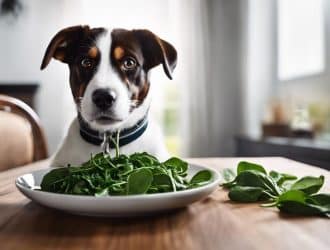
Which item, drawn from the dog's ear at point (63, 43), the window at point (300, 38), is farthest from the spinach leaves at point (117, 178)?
the window at point (300, 38)

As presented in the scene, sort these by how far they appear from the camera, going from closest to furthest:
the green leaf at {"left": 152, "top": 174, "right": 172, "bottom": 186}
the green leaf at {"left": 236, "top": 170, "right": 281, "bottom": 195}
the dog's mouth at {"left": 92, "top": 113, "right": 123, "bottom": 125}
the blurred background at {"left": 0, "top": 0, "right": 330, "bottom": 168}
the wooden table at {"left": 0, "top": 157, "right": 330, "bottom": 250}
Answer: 1. the wooden table at {"left": 0, "top": 157, "right": 330, "bottom": 250}
2. the green leaf at {"left": 152, "top": 174, "right": 172, "bottom": 186}
3. the green leaf at {"left": 236, "top": 170, "right": 281, "bottom": 195}
4. the dog's mouth at {"left": 92, "top": 113, "right": 123, "bottom": 125}
5. the blurred background at {"left": 0, "top": 0, "right": 330, "bottom": 168}

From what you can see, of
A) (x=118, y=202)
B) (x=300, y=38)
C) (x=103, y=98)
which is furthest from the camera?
(x=300, y=38)

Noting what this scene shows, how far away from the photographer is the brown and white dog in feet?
2.31

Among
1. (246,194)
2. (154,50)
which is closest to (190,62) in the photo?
(154,50)

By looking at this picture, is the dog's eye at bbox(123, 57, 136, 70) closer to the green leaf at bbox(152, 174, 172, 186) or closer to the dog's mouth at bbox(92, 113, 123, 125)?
the dog's mouth at bbox(92, 113, 123, 125)

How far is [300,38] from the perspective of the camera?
8.74 ft

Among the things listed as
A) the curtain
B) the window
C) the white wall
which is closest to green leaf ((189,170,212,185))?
the window

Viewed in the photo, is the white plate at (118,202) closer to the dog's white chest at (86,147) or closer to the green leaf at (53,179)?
the green leaf at (53,179)

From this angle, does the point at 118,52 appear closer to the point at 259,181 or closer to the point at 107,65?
the point at 107,65

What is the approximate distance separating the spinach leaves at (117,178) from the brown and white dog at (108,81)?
150 millimetres

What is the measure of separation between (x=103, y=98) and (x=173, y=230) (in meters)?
0.30

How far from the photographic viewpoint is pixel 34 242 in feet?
1.35

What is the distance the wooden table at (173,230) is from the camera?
40 cm

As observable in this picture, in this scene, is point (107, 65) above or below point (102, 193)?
above
